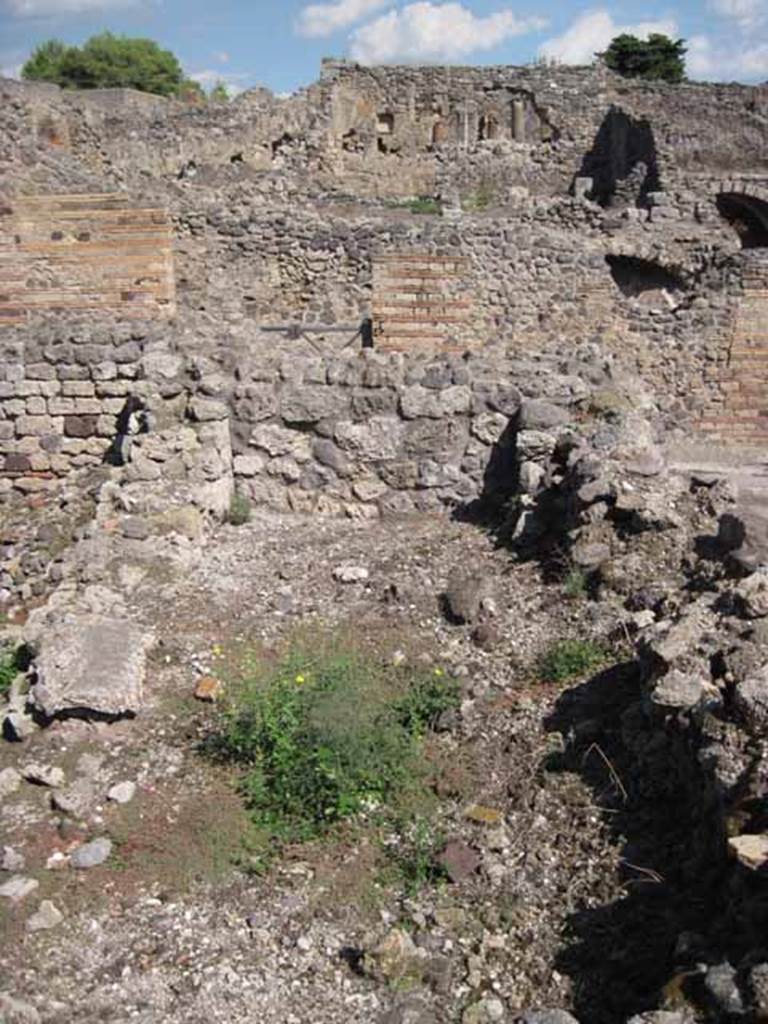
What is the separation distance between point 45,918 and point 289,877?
0.85 metres

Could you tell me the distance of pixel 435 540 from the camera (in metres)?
7.09

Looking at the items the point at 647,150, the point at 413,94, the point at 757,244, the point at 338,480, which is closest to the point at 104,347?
the point at 338,480

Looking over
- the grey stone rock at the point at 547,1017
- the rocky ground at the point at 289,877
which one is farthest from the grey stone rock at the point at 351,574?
the grey stone rock at the point at 547,1017

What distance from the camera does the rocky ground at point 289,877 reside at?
3.35 meters

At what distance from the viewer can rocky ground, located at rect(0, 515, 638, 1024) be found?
3350mm

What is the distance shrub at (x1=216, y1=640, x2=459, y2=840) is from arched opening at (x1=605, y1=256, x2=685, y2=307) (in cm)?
960

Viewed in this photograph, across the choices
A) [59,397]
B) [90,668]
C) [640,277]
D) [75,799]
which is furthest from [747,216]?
[75,799]

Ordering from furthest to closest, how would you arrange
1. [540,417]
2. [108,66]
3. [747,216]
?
1. [108,66]
2. [747,216]
3. [540,417]

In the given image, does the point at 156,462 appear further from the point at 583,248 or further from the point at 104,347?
the point at 583,248

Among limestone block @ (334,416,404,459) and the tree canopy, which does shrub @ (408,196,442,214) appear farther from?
the tree canopy

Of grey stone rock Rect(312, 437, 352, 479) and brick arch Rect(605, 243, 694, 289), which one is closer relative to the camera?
grey stone rock Rect(312, 437, 352, 479)

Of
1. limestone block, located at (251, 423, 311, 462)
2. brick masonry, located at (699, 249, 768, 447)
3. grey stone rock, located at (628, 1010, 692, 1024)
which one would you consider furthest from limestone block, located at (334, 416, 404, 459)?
brick masonry, located at (699, 249, 768, 447)

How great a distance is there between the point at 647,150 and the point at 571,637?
18.1 m

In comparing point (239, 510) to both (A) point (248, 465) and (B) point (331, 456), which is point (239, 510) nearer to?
(A) point (248, 465)
